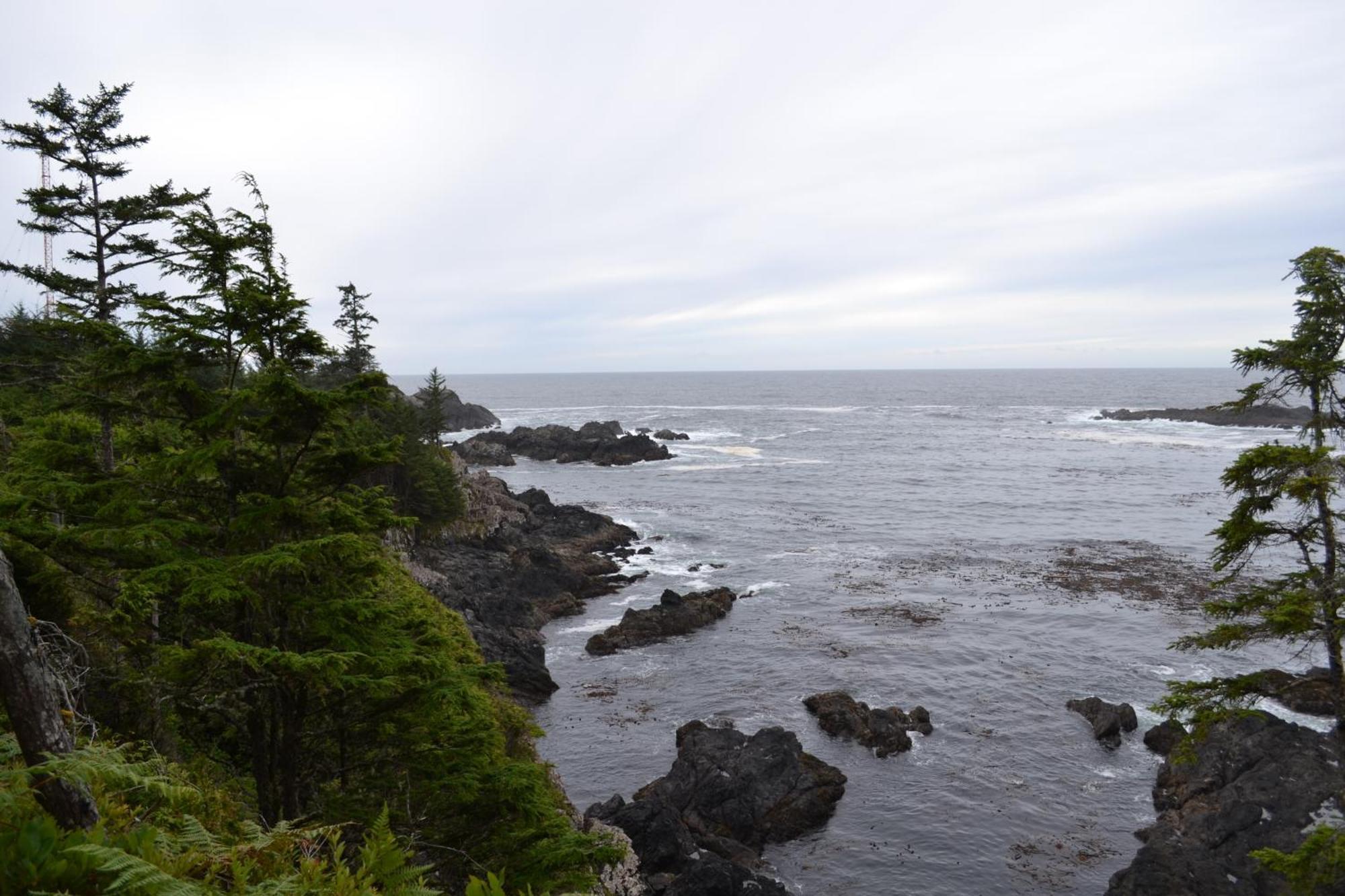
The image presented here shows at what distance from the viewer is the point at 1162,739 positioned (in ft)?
78.3

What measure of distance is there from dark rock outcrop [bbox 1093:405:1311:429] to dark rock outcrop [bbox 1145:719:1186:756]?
10523cm

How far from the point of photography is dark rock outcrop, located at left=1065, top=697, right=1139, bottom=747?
24406 mm

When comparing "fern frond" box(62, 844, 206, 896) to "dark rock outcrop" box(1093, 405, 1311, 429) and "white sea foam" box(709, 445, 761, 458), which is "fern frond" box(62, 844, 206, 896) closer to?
"white sea foam" box(709, 445, 761, 458)

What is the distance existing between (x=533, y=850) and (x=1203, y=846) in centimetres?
1729

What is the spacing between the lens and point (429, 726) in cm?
1034

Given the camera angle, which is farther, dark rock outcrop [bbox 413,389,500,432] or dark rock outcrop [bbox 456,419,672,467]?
dark rock outcrop [bbox 413,389,500,432]

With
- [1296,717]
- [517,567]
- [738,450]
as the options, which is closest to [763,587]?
[517,567]

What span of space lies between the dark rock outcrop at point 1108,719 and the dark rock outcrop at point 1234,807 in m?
2.07

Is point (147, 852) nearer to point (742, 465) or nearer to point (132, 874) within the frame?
point (132, 874)

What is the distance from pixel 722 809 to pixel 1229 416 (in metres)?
147

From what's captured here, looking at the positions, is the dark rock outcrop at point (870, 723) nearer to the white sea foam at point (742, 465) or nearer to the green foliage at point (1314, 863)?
the green foliage at point (1314, 863)

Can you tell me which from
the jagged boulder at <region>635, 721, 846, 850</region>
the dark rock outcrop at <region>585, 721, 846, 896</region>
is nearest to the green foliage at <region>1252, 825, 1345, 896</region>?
the dark rock outcrop at <region>585, 721, 846, 896</region>

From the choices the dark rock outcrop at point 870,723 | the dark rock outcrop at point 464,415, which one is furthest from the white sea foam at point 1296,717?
the dark rock outcrop at point 464,415

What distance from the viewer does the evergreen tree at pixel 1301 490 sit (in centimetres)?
1068
